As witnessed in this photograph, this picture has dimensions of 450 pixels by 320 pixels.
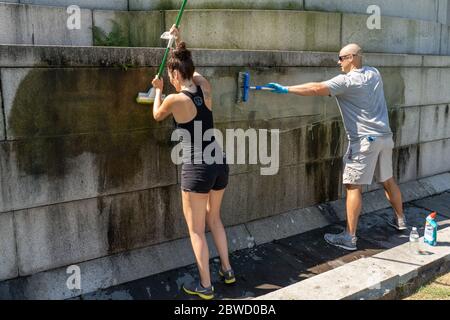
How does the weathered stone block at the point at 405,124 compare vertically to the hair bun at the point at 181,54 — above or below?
below

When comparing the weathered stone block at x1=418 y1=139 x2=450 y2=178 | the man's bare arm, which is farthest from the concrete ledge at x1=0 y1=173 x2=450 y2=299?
the weathered stone block at x1=418 y1=139 x2=450 y2=178

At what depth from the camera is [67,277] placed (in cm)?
414

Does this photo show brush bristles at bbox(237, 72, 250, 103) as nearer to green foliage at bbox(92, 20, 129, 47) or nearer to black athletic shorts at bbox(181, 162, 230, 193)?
black athletic shorts at bbox(181, 162, 230, 193)

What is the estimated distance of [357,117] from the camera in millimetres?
5152

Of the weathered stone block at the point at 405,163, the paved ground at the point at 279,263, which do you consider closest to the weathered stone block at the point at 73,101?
the paved ground at the point at 279,263

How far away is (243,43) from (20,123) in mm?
3271

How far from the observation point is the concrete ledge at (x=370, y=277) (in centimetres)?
393

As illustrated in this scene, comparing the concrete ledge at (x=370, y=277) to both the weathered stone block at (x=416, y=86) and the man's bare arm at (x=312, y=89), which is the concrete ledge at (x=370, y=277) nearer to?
the man's bare arm at (x=312, y=89)

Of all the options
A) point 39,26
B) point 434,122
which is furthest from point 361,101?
point 39,26

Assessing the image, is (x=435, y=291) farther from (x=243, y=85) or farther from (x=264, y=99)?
(x=243, y=85)

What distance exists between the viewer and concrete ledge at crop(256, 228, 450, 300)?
3930 millimetres

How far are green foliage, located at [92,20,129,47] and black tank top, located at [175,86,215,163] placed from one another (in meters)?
2.85

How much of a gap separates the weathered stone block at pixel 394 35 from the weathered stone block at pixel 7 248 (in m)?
5.02
